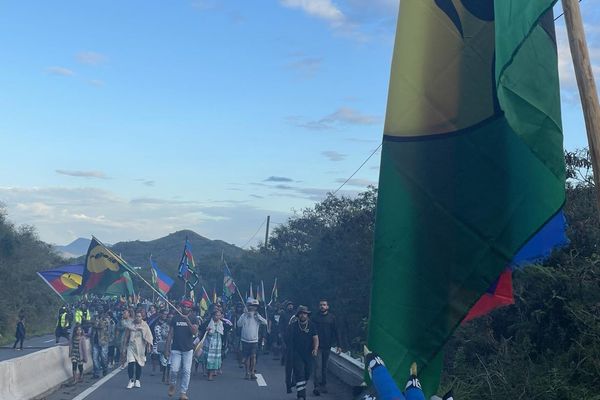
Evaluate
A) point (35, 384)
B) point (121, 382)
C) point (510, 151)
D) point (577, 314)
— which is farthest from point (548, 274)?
point (121, 382)

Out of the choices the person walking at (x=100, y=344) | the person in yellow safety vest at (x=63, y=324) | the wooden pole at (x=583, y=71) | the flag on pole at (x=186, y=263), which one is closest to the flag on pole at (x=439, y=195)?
the wooden pole at (x=583, y=71)

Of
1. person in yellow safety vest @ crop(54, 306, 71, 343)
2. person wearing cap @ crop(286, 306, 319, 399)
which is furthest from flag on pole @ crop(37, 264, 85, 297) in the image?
person wearing cap @ crop(286, 306, 319, 399)

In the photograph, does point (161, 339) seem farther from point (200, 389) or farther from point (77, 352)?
point (200, 389)

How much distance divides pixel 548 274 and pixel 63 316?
18.9 meters

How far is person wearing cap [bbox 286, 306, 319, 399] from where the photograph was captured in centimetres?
1417

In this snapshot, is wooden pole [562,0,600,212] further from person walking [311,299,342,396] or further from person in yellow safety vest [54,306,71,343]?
person in yellow safety vest [54,306,71,343]

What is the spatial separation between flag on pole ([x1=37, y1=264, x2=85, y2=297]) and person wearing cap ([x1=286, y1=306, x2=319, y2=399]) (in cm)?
1554

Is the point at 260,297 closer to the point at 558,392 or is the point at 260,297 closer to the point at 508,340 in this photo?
the point at 508,340

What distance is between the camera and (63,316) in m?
25.7

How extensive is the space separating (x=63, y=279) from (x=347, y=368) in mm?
15896

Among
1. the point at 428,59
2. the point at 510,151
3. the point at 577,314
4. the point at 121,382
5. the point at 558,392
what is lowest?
the point at 121,382

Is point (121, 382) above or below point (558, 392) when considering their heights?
below

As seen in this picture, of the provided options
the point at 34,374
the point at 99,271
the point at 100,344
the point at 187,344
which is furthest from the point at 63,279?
the point at 187,344

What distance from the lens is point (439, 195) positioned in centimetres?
383
